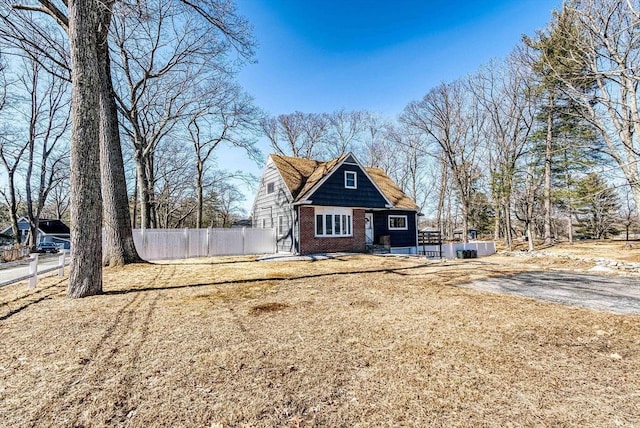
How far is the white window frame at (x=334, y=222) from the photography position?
17219 mm

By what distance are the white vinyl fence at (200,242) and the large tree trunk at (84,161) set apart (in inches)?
397

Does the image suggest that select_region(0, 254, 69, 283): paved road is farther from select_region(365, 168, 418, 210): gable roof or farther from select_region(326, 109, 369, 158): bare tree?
select_region(326, 109, 369, 158): bare tree

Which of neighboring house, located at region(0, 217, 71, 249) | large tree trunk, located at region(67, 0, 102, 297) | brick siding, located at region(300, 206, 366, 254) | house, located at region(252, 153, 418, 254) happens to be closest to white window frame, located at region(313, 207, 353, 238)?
house, located at region(252, 153, 418, 254)

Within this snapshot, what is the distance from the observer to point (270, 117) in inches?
1294

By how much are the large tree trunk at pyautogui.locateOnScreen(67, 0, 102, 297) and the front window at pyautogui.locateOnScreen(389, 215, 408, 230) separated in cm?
1642

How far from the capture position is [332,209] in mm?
17688

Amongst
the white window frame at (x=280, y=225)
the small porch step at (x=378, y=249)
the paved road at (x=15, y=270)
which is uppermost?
the white window frame at (x=280, y=225)

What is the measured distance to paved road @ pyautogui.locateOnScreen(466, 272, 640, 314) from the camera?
19.0ft

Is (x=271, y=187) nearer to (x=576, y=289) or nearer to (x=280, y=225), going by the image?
(x=280, y=225)

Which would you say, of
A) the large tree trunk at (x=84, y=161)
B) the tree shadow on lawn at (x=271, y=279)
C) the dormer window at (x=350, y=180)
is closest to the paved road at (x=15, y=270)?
the large tree trunk at (x=84, y=161)

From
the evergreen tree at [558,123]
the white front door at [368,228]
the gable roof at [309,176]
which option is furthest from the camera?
the white front door at [368,228]

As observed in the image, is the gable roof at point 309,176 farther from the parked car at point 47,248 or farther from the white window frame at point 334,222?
the parked car at point 47,248

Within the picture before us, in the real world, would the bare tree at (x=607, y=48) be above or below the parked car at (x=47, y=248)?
above

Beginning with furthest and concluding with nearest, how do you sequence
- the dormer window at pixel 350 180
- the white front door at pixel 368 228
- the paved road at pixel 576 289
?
the white front door at pixel 368 228 < the dormer window at pixel 350 180 < the paved road at pixel 576 289
